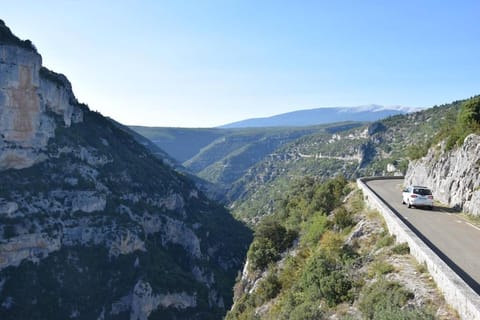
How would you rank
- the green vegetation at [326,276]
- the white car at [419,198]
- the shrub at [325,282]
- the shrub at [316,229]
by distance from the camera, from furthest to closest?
the white car at [419,198] → the shrub at [316,229] → the shrub at [325,282] → the green vegetation at [326,276]

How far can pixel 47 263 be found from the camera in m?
62.2

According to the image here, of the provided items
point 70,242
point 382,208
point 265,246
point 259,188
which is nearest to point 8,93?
point 70,242

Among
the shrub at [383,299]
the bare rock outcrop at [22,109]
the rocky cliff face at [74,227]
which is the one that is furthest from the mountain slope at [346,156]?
the shrub at [383,299]

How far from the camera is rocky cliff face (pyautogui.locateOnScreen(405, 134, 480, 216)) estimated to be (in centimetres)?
2107

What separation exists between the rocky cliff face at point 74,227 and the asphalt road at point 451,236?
177 ft

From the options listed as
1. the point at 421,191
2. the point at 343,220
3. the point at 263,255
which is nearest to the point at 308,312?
the point at 343,220

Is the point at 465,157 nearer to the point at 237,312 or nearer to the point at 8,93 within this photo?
the point at 237,312

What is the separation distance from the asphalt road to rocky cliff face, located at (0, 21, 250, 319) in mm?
53861

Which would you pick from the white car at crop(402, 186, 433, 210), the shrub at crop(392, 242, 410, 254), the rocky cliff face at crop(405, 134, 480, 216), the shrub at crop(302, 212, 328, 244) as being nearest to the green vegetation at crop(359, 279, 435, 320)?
the shrub at crop(392, 242, 410, 254)

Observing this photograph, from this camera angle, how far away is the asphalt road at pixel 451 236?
12.6 metres

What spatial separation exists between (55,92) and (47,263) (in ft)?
114

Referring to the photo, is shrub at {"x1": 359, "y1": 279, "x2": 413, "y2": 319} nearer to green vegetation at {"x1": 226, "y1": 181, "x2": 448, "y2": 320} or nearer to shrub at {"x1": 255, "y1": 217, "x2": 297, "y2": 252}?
green vegetation at {"x1": 226, "y1": 181, "x2": 448, "y2": 320}

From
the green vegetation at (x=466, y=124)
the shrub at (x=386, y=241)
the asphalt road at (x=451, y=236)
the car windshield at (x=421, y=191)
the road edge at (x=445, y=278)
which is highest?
the green vegetation at (x=466, y=124)

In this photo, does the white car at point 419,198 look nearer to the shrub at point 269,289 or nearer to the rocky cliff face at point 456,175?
the rocky cliff face at point 456,175
